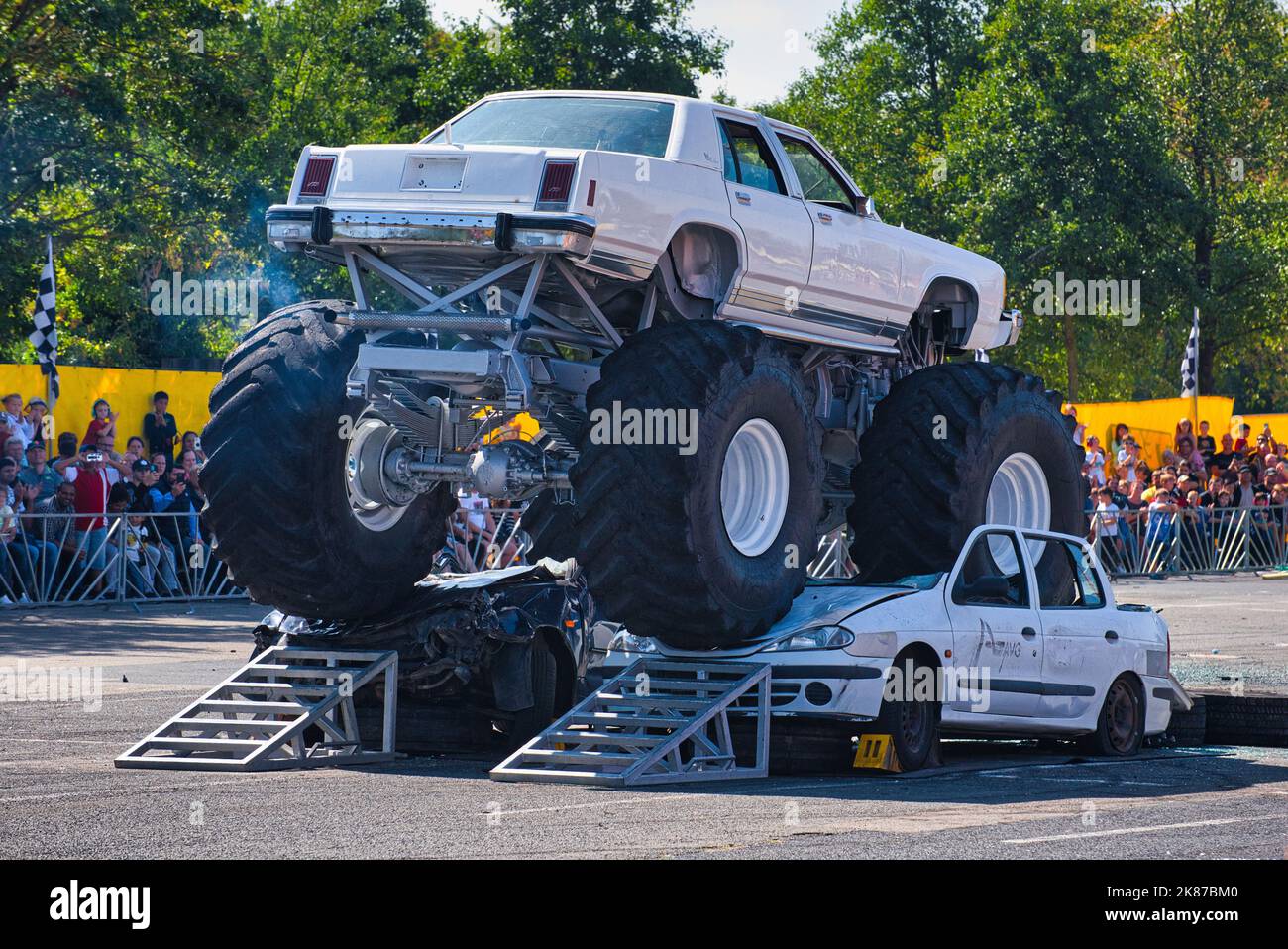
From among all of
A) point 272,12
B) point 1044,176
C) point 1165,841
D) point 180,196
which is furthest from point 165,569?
point 272,12

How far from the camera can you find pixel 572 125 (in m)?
11.8

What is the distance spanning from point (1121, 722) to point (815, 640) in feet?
9.79

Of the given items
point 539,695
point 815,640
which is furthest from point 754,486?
point 539,695

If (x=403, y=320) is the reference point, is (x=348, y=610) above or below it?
below

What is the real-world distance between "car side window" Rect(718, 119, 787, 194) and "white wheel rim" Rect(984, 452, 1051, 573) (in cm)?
275

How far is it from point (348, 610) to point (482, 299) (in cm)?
214

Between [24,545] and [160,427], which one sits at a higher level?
[160,427]

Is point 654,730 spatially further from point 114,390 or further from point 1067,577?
point 114,390

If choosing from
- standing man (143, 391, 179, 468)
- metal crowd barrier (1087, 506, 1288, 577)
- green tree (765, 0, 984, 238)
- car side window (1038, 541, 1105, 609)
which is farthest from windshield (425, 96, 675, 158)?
green tree (765, 0, 984, 238)

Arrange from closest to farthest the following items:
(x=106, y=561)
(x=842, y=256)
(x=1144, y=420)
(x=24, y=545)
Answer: (x=842, y=256)
(x=24, y=545)
(x=106, y=561)
(x=1144, y=420)

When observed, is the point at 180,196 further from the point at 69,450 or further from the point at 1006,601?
the point at 1006,601

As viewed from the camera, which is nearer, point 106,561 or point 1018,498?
point 1018,498
